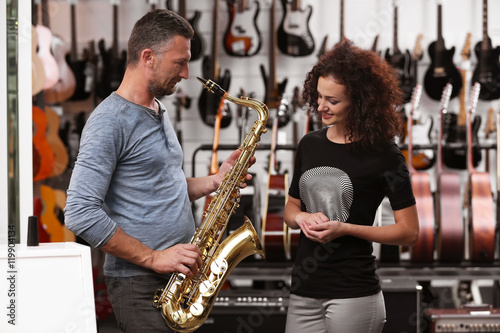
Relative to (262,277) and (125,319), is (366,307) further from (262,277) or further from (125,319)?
(262,277)

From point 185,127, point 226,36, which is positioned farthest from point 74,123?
point 226,36

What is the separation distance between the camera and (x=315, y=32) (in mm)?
4922

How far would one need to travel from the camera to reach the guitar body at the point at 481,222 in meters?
3.89

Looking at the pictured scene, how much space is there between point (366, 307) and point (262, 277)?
1.95 metres

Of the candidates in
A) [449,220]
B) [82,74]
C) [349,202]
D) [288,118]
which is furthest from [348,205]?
[82,74]

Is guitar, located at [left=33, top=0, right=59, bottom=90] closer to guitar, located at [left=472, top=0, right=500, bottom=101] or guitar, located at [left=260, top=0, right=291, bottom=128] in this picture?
guitar, located at [left=260, top=0, right=291, bottom=128]

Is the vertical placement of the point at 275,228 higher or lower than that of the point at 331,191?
lower

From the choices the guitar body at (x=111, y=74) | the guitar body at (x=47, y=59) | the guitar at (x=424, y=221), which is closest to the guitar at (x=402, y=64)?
the guitar at (x=424, y=221)

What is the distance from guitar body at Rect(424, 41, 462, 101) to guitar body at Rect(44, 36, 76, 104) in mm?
2926

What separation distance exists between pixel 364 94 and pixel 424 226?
2136mm

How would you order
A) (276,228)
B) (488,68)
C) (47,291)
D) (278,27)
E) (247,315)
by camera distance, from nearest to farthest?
(47,291) → (247,315) → (276,228) → (488,68) → (278,27)

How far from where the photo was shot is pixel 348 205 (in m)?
2.03

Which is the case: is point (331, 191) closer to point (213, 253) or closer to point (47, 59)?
point (213, 253)

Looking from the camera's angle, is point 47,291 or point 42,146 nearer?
point 47,291
